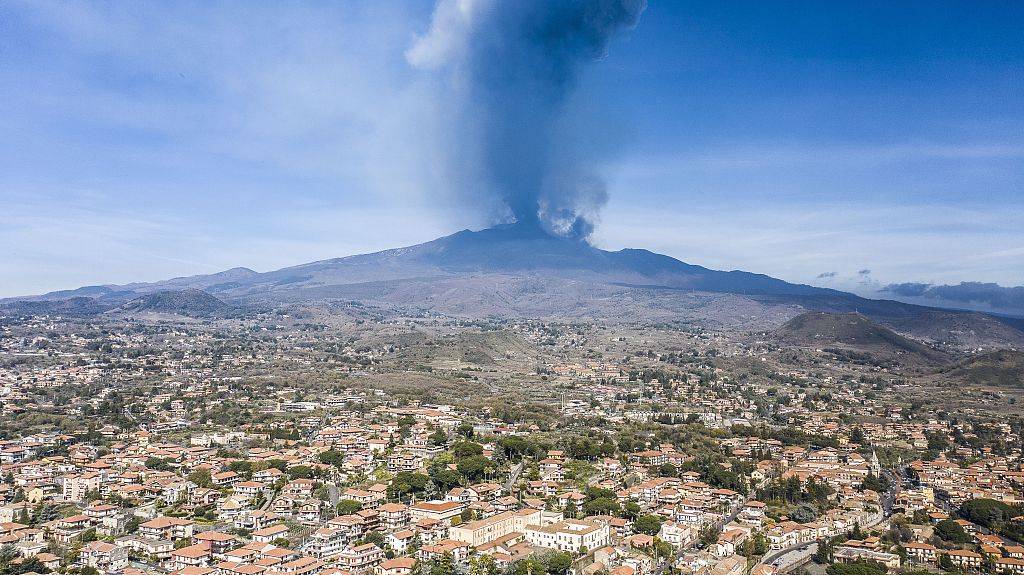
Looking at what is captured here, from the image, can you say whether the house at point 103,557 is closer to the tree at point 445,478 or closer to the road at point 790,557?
the tree at point 445,478

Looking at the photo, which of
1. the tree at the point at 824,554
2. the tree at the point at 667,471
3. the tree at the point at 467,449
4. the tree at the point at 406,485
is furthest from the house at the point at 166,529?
the tree at the point at 824,554

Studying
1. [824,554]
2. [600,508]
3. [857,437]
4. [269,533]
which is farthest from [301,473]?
[857,437]

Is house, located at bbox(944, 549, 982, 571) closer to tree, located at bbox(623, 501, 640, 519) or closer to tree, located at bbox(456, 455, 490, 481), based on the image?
tree, located at bbox(623, 501, 640, 519)

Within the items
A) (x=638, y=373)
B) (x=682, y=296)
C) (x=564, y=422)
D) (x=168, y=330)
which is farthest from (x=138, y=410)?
(x=682, y=296)

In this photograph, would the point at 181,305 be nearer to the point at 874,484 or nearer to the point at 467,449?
the point at 467,449

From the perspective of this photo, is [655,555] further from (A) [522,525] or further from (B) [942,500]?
(B) [942,500]

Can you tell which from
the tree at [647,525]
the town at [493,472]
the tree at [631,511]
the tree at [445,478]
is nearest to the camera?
the town at [493,472]

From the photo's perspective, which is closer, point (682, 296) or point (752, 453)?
point (752, 453)
